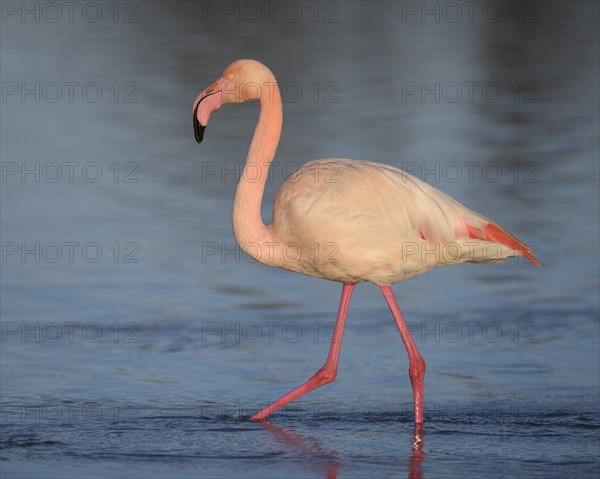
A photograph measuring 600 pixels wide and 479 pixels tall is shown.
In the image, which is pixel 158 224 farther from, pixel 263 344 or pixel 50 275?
pixel 263 344

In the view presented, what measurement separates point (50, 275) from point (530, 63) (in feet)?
28.1

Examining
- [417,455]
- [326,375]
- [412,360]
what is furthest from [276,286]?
[417,455]

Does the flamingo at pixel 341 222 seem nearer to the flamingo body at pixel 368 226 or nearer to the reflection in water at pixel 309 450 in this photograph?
the flamingo body at pixel 368 226

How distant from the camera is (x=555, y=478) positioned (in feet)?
18.0

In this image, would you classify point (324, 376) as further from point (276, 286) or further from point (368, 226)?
point (276, 286)

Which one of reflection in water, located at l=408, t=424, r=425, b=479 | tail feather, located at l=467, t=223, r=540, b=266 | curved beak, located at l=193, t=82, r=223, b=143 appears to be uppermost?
curved beak, located at l=193, t=82, r=223, b=143

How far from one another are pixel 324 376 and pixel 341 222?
82 centimetres

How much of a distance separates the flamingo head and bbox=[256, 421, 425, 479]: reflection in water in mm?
1499

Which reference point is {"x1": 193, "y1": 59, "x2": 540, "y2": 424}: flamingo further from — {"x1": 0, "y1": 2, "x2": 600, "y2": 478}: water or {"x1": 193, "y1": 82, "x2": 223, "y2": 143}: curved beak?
{"x1": 0, "y1": 2, "x2": 600, "y2": 478}: water

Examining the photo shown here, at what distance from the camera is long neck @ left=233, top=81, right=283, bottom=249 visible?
21.0 feet

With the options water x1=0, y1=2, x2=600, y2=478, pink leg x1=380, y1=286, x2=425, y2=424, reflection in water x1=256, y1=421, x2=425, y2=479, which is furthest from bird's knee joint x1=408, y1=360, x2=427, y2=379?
reflection in water x1=256, y1=421, x2=425, y2=479

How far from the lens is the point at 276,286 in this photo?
8562mm

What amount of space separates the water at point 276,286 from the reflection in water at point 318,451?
2cm

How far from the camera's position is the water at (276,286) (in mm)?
6082
